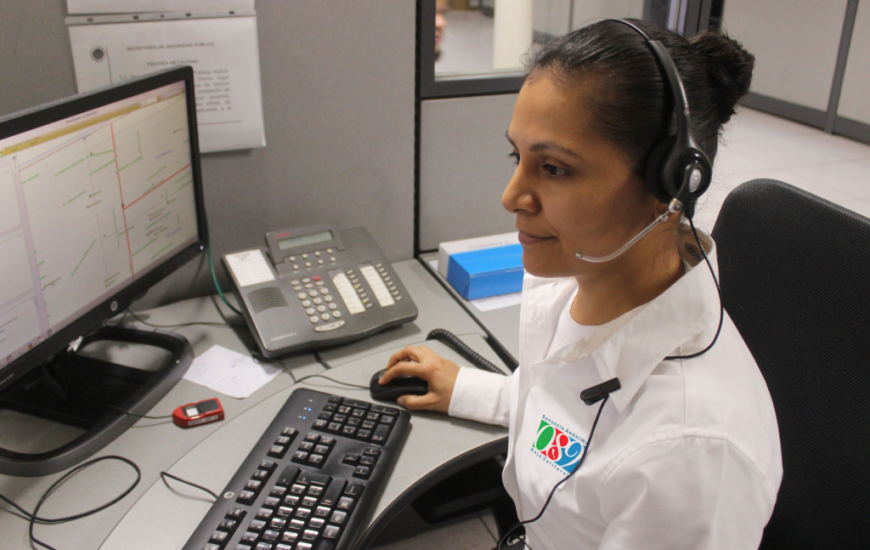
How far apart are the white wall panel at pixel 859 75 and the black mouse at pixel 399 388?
3.91 metres

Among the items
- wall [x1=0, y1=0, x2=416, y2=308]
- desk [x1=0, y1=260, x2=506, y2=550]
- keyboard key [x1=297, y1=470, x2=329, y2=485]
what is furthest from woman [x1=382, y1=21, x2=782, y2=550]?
wall [x1=0, y1=0, x2=416, y2=308]

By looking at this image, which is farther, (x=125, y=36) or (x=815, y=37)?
(x=815, y=37)

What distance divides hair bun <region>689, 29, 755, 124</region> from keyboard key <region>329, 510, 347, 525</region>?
615 millimetres

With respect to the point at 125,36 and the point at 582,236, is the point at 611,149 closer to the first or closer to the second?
the point at 582,236

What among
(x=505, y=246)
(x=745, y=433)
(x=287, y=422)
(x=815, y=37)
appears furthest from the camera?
(x=815, y=37)

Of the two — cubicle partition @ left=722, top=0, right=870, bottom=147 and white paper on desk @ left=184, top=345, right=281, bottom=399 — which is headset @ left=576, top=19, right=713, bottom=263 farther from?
cubicle partition @ left=722, top=0, right=870, bottom=147

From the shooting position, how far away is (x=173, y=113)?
105cm

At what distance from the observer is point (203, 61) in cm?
113

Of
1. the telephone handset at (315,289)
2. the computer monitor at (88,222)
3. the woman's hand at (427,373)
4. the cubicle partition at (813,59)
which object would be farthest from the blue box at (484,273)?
the cubicle partition at (813,59)

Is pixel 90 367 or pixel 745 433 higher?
pixel 745 433

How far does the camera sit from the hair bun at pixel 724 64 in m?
0.68

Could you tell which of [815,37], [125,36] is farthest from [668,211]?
[815,37]

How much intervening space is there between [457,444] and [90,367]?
61 cm

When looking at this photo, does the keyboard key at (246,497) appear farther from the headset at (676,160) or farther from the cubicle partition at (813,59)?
the cubicle partition at (813,59)
